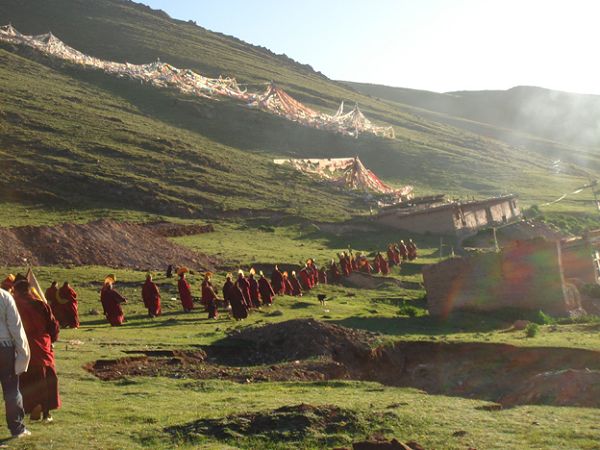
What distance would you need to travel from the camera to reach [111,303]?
2377cm

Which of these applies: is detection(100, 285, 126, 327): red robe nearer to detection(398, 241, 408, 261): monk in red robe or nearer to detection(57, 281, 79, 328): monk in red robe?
detection(57, 281, 79, 328): monk in red robe

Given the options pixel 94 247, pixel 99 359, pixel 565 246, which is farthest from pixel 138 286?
pixel 565 246

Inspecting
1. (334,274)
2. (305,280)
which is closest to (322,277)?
(334,274)

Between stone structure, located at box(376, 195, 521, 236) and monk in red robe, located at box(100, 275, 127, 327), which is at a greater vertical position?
stone structure, located at box(376, 195, 521, 236)

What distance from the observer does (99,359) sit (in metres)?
16.4

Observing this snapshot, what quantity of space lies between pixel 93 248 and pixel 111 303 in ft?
40.6

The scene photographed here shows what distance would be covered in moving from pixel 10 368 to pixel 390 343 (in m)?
12.0

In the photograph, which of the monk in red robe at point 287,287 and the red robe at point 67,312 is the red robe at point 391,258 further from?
the red robe at point 67,312

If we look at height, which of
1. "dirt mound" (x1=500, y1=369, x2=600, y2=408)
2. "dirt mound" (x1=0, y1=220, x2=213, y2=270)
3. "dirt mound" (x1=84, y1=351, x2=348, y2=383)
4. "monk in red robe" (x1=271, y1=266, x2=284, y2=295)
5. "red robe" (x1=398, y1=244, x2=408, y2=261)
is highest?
"dirt mound" (x1=500, y1=369, x2=600, y2=408)

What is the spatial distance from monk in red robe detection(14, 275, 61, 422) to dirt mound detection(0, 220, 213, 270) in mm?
21490

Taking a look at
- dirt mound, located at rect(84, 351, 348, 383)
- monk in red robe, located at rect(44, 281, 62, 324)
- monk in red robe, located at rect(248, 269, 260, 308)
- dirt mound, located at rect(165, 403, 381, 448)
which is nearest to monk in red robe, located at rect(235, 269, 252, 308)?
monk in red robe, located at rect(248, 269, 260, 308)

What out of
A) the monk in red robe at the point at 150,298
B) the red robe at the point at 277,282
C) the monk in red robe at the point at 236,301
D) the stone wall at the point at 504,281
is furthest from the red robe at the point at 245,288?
the stone wall at the point at 504,281

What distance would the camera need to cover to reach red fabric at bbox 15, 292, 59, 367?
10812mm

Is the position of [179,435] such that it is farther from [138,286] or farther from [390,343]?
[138,286]
